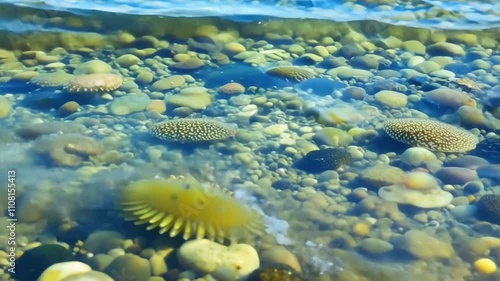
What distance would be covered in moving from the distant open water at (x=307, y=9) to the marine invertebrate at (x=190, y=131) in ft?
5.89

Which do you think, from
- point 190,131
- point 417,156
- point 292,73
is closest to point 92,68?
point 190,131

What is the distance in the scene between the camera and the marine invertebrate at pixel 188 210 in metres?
2.40

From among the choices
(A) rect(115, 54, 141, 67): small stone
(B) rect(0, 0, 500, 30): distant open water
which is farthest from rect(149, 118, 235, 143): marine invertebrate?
(B) rect(0, 0, 500, 30): distant open water

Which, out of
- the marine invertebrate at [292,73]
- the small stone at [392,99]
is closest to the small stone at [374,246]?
→ the small stone at [392,99]

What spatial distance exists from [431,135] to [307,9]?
7.72ft

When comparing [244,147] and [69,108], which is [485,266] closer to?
[244,147]

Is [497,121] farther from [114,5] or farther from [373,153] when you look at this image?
[114,5]

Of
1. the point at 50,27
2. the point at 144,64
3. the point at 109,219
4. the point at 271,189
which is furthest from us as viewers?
the point at 50,27

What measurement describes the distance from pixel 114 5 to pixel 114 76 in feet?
5.02

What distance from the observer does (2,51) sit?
4133mm

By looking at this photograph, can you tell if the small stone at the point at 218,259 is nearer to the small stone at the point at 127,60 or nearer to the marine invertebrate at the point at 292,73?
the marine invertebrate at the point at 292,73

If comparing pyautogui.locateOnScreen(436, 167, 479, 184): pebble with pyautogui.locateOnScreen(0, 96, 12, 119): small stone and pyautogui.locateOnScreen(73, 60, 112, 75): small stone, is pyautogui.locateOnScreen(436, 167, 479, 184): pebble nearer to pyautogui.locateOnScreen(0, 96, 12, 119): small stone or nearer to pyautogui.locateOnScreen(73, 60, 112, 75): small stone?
pyautogui.locateOnScreen(73, 60, 112, 75): small stone

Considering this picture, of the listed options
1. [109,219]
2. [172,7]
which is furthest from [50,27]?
[109,219]

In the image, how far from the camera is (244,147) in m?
3.06
